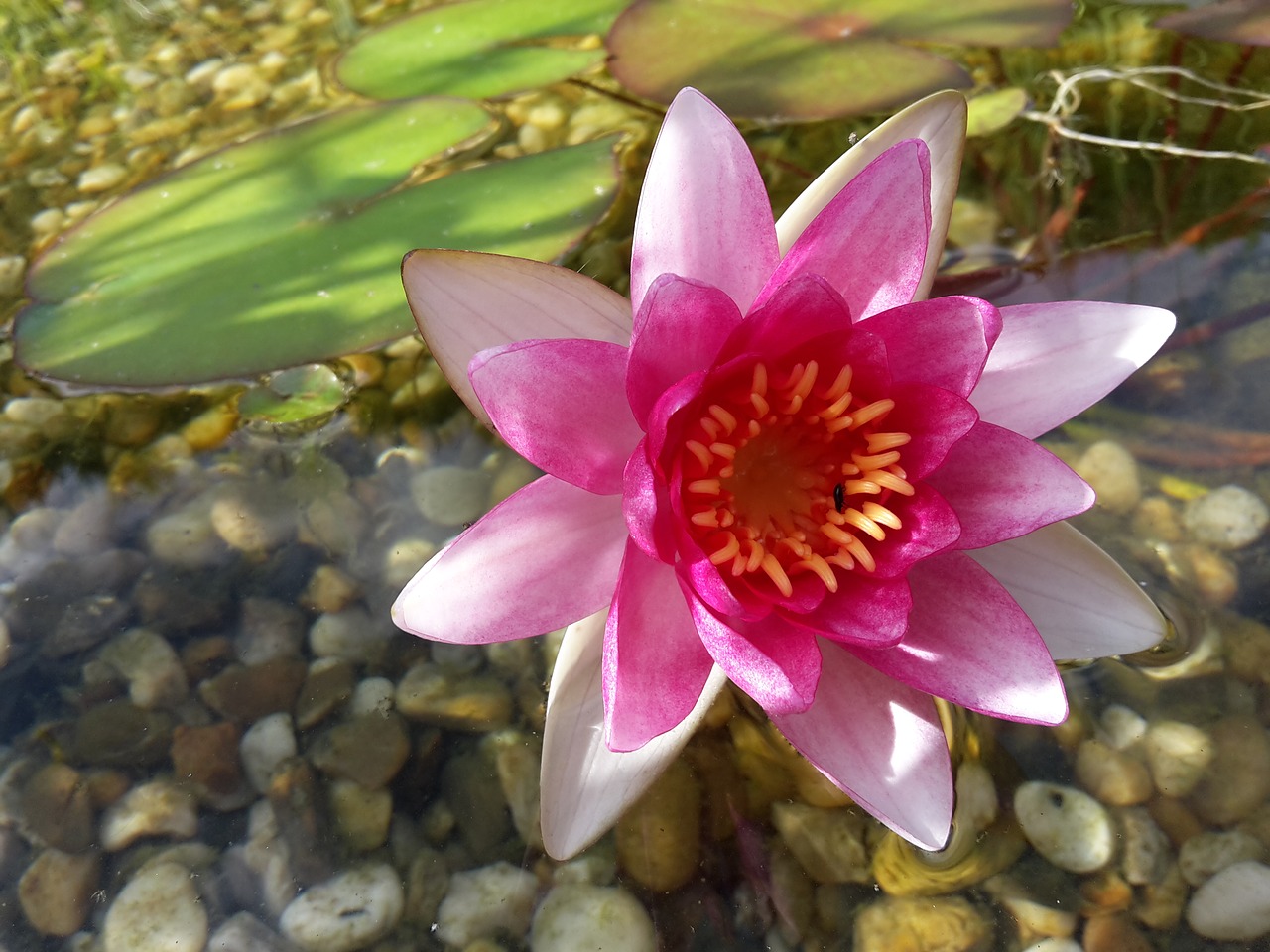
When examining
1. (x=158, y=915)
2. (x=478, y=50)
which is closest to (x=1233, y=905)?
(x=158, y=915)

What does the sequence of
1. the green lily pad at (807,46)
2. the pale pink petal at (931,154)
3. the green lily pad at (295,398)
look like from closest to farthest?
1. the pale pink petal at (931,154)
2. the green lily pad at (295,398)
3. the green lily pad at (807,46)

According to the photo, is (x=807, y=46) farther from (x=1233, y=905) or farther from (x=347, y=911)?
(x=347, y=911)

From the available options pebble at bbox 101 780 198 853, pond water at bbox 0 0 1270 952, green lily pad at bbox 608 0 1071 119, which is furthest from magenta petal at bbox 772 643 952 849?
green lily pad at bbox 608 0 1071 119

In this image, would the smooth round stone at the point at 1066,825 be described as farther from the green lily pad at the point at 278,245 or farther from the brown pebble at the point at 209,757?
the green lily pad at the point at 278,245

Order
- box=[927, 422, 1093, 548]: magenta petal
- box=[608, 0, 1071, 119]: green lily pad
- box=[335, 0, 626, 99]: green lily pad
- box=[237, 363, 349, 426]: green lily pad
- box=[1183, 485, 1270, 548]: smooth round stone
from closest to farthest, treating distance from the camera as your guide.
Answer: box=[927, 422, 1093, 548]: magenta petal < box=[1183, 485, 1270, 548]: smooth round stone < box=[237, 363, 349, 426]: green lily pad < box=[608, 0, 1071, 119]: green lily pad < box=[335, 0, 626, 99]: green lily pad

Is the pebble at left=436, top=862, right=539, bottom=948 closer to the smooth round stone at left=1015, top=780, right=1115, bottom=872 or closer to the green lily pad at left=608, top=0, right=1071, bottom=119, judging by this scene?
→ the smooth round stone at left=1015, top=780, right=1115, bottom=872

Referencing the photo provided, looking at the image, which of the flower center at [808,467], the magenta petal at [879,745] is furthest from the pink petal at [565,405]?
the magenta petal at [879,745]

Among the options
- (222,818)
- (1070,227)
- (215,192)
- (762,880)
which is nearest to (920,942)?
(762,880)
